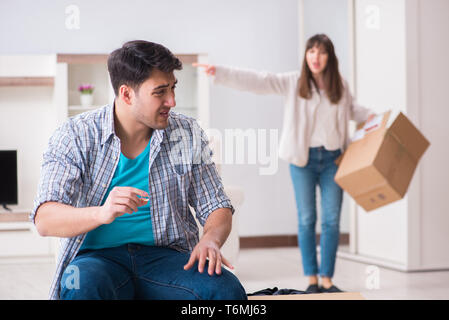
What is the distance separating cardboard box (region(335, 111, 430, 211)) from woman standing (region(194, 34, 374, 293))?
108mm

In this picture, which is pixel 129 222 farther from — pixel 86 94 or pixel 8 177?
pixel 8 177

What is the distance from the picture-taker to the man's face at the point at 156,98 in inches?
40.5

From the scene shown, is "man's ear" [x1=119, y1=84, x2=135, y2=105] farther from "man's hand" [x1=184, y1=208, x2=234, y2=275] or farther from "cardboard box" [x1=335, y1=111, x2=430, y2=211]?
"cardboard box" [x1=335, y1=111, x2=430, y2=211]

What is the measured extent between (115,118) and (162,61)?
16 centimetres

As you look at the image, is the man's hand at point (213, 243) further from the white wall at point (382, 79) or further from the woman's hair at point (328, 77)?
the white wall at point (382, 79)

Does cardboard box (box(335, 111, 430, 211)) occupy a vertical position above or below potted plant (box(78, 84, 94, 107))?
below

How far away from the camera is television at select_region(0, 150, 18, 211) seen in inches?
139

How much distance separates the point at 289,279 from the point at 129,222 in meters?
1.66

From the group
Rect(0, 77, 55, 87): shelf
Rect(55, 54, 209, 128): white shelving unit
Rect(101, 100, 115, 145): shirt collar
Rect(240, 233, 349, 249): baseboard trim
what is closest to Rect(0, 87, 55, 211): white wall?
Rect(0, 77, 55, 87): shelf

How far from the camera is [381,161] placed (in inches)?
79.4

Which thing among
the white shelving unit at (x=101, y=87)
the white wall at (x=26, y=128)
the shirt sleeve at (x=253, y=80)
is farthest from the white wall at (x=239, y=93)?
the shirt sleeve at (x=253, y=80)

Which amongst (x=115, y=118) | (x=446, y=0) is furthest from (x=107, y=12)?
(x=446, y=0)

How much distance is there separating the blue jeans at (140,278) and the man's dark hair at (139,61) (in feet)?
0.97
